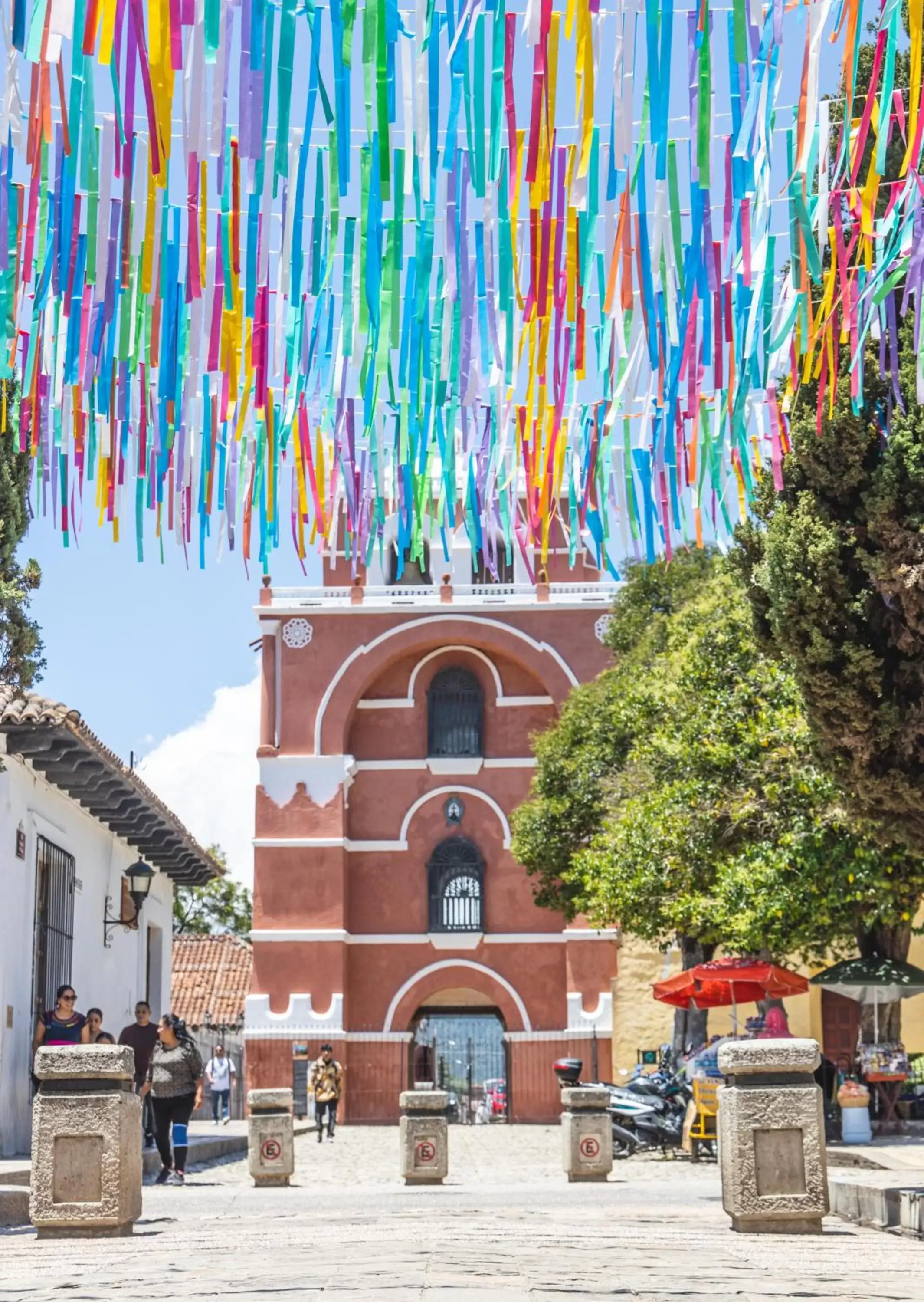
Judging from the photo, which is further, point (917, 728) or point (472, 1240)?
point (917, 728)

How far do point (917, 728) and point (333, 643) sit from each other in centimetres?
2746

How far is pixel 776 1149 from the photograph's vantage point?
9719mm

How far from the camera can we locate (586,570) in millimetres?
37094

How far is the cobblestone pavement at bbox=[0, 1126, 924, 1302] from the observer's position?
6707 mm

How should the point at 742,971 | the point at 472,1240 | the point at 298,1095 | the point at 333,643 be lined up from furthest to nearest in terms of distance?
the point at 333,643 → the point at 298,1095 → the point at 742,971 → the point at 472,1240

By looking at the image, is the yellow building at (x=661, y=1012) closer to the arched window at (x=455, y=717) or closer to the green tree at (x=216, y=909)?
the arched window at (x=455, y=717)

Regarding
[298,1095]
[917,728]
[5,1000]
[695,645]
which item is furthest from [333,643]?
[917,728]

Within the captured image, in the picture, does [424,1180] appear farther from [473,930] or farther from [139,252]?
[473,930]

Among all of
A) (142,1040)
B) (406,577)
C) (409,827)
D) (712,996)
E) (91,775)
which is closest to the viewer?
(142,1040)

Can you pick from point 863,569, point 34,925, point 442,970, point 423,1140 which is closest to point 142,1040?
point 34,925

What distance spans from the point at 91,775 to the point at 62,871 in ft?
4.71

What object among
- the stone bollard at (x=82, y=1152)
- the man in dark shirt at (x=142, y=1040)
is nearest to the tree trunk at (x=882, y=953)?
the man in dark shirt at (x=142, y=1040)

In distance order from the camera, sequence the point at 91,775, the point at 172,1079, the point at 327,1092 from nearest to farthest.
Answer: the point at 172,1079 → the point at 91,775 → the point at 327,1092

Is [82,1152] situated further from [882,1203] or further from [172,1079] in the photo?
[882,1203]
